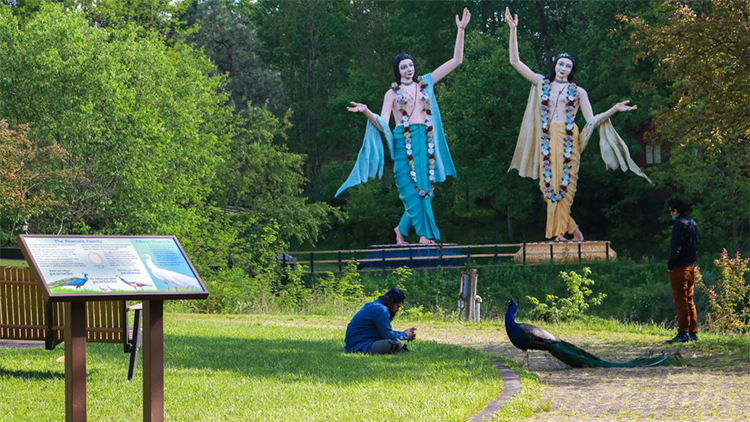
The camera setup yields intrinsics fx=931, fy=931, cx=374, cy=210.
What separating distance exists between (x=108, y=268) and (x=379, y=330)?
4927mm

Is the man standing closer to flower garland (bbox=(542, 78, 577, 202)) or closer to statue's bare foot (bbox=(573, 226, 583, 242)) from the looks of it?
flower garland (bbox=(542, 78, 577, 202))

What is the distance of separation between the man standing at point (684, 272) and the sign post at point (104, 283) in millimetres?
7831

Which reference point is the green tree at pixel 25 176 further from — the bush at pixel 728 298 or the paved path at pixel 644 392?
the bush at pixel 728 298

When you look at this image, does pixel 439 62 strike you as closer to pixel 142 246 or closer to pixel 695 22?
pixel 695 22

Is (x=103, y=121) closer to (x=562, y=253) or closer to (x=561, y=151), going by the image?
(x=561, y=151)

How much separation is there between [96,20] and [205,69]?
9.47 metres

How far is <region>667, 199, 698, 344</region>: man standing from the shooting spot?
12.5 meters

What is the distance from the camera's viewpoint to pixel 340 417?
7.07 m

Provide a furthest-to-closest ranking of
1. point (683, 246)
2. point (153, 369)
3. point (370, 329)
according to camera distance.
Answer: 1. point (683, 246)
2. point (370, 329)
3. point (153, 369)

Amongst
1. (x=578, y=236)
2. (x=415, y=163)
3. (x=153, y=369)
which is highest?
(x=415, y=163)

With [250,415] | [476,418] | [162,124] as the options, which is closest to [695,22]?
[476,418]

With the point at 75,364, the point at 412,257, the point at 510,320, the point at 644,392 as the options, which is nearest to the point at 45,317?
the point at 75,364

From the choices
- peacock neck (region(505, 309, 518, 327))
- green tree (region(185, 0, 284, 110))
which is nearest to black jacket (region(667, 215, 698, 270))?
peacock neck (region(505, 309, 518, 327))

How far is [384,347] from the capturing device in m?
10.7
